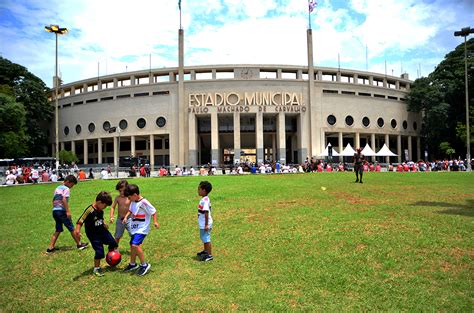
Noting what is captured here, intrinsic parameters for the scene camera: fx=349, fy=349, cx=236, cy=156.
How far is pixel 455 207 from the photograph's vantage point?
35.4 feet

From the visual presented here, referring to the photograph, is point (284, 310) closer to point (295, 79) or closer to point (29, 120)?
point (295, 79)

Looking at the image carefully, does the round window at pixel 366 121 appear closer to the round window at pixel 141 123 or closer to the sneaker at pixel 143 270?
the round window at pixel 141 123

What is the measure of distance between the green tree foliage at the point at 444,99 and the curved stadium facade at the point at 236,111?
128 inches

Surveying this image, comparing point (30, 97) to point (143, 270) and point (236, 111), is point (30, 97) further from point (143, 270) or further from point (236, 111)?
point (143, 270)

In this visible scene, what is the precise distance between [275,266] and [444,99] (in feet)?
178

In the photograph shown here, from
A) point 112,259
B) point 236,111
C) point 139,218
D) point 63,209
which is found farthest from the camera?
point 236,111

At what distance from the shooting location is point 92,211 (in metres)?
6.26

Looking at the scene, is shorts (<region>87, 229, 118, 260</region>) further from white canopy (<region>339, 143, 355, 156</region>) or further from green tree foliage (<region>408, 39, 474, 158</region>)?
green tree foliage (<region>408, 39, 474, 158</region>)

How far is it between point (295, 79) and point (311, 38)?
743cm

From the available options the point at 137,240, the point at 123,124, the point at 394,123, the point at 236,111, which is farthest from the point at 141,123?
the point at 137,240

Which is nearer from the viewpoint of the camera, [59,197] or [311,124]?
[59,197]

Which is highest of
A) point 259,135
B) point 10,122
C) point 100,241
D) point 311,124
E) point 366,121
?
point 366,121

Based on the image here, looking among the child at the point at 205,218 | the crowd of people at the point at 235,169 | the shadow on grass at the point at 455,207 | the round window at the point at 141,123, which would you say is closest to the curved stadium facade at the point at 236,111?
the round window at the point at 141,123

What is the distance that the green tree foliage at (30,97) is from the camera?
50.1m
